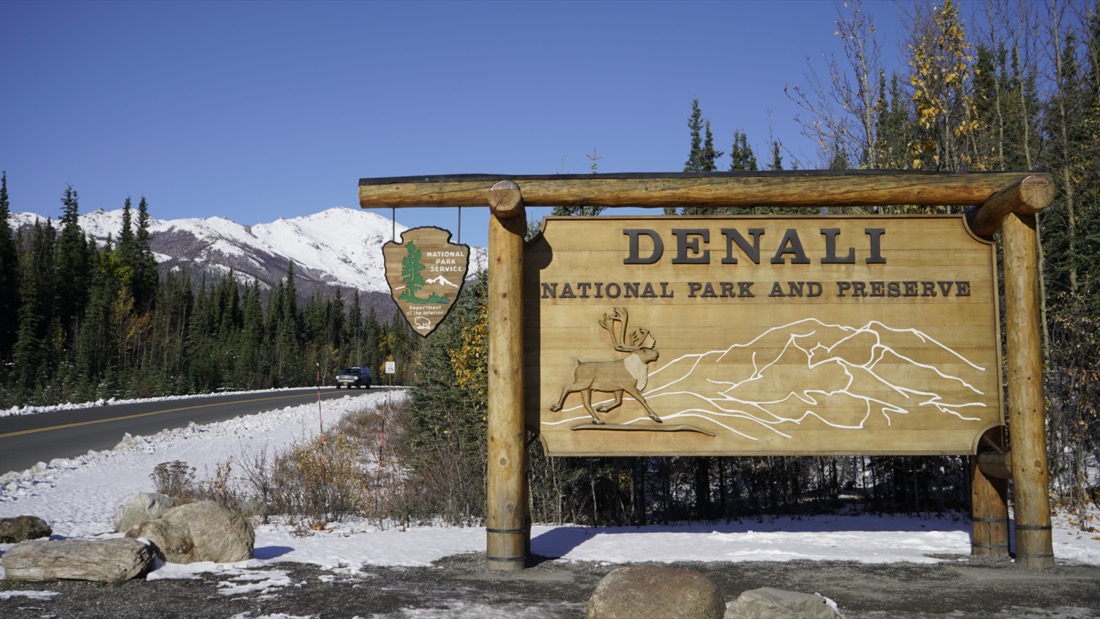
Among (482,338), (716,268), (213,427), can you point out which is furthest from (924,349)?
(213,427)

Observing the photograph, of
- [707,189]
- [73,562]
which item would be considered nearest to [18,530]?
[73,562]

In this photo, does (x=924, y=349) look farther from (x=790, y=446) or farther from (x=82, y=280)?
(x=82, y=280)

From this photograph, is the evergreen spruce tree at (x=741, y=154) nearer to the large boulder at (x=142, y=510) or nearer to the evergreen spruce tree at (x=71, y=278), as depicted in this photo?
the large boulder at (x=142, y=510)

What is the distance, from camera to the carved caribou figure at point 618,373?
7.93 meters

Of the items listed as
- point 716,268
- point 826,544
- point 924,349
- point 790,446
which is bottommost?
point 826,544

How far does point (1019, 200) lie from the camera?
25.2 feet

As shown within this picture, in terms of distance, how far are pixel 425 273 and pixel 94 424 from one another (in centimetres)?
1820

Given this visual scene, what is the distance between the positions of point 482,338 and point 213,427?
33.8 feet

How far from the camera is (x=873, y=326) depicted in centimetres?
816

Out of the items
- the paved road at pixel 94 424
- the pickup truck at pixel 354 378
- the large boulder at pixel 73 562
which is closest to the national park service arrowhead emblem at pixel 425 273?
the large boulder at pixel 73 562

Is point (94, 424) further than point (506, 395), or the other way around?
point (94, 424)

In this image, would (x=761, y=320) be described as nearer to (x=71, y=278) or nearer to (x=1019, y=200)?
(x=1019, y=200)

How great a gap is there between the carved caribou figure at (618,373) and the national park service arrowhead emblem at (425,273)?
152 centimetres

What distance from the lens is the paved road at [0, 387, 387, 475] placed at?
17.3m
